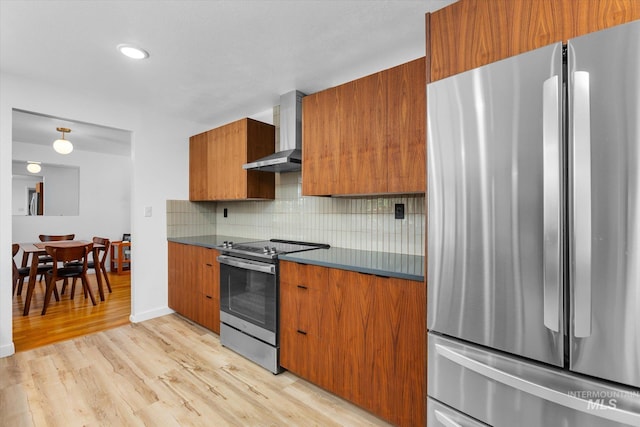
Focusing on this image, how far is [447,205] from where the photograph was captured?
1259 mm

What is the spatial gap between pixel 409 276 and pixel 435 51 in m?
1.04

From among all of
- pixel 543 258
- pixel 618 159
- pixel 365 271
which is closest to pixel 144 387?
pixel 365 271

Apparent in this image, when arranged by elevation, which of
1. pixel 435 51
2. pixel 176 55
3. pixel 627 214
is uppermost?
pixel 176 55

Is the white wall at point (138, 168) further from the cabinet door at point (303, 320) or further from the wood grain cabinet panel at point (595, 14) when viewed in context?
the wood grain cabinet panel at point (595, 14)

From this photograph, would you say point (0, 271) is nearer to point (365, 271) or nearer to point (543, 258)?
point (365, 271)

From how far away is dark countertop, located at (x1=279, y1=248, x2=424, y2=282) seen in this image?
1.60 metres

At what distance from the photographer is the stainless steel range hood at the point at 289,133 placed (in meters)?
2.67

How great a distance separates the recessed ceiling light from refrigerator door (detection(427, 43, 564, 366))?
1929 millimetres

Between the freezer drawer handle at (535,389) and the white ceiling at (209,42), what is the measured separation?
1.72m

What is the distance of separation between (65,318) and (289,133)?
10.5ft

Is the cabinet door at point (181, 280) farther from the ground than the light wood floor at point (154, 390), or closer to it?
farther from the ground

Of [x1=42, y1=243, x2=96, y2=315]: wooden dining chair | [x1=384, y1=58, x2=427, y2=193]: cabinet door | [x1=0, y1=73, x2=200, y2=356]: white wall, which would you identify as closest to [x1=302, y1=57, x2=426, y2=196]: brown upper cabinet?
[x1=384, y1=58, x2=427, y2=193]: cabinet door

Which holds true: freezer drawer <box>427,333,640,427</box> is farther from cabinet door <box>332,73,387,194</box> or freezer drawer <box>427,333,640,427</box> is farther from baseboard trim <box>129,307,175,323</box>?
baseboard trim <box>129,307,175,323</box>

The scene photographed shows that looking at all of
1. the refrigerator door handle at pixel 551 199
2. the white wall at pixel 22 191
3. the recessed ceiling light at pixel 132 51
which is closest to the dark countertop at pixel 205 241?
the recessed ceiling light at pixel 132 51
